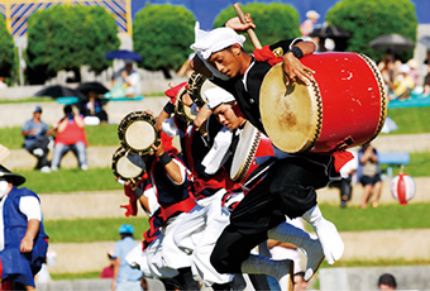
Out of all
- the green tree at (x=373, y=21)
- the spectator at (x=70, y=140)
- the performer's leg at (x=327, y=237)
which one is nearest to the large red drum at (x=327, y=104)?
the performer's leg at (x=327, y=237)

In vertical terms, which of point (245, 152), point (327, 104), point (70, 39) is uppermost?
point (327, 104)

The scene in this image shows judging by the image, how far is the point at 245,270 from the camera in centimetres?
580

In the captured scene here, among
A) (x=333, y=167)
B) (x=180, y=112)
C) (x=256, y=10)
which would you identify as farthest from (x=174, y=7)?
(x=333, y=167)

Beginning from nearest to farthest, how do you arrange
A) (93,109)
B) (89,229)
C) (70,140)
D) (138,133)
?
(138,133), (89,229), (70,140), (93,109)

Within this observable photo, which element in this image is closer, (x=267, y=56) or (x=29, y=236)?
(x=267, y=56)

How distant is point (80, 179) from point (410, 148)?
6063 mm

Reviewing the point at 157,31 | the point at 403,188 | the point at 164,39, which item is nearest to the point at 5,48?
the point at 157,31

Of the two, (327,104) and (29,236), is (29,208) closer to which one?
(29,236)

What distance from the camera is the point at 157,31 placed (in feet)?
78.0

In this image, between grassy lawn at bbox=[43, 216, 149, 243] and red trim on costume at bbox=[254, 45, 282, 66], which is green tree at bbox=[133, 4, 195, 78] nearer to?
grassy lawn at bbox=[43, 216, 149, 243]

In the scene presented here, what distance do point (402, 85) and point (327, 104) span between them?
13959mm

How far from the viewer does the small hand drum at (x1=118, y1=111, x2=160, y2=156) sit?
7090 millimetres

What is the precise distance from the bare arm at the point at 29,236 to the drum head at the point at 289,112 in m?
2.99

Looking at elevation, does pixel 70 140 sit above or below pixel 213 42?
below
